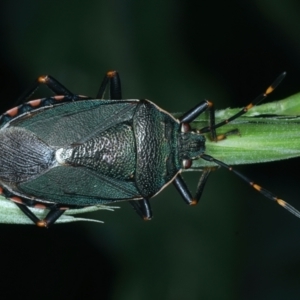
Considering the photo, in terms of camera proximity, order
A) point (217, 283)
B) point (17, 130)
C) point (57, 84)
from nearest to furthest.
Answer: point (17, 130), point (57, 84), point (217, 283)

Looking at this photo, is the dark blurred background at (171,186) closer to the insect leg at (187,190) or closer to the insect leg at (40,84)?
the insect leg at (187,190)

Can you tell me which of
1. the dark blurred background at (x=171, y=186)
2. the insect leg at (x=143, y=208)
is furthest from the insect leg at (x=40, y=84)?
the dark blurred background at (x=171, y=186)

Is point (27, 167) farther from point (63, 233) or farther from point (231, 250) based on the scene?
point (231, 250)

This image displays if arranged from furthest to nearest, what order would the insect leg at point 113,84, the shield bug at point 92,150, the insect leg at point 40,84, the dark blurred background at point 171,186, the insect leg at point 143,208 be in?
the dark blurred background at point 171,186
the insect leg at point 143,208
the insect leg at point 113,84
the insect leg at point 40,84
the shield bug at point 92,150

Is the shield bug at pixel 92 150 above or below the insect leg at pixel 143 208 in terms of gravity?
above

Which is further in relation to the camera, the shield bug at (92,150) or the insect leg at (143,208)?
the insect leg at (143,208)

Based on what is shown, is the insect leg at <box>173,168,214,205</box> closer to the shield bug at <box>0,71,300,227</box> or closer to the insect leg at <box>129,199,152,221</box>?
the shield bug at <box>0,71,300,227</box>
